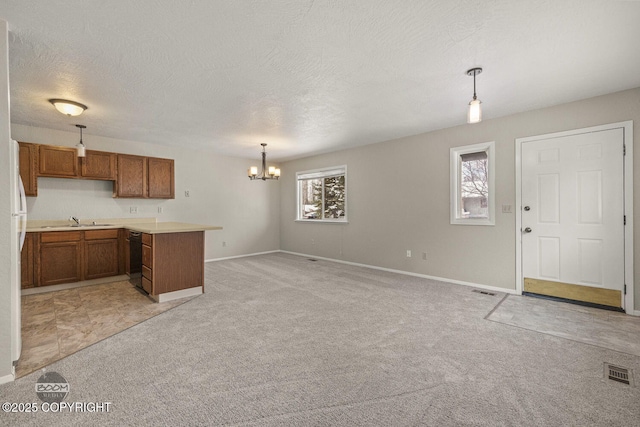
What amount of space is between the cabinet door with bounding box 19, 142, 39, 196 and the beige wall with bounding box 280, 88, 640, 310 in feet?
16.4

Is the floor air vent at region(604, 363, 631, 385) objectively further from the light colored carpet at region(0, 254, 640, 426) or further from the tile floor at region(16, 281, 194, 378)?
the tile floor at region(16, 281, 194, 378)

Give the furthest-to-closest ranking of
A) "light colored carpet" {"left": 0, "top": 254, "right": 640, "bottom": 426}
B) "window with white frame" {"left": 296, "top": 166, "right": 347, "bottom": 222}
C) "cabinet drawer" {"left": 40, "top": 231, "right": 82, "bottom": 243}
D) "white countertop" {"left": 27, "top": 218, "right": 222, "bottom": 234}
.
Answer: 1. "window with white frame" {"left": 296, "top": 166, "right": 347, "bottom": 222}
2. "cabinet drawer" {"left": 40, "top": 231, "right": 82, "bottom": 243}
3. "white countertop" {"left": 27, "top": 218, "right": 222, "bottom": 234}
4. "light colored carpet" {"left": 0, "top": 254, "right": 640, "bottom": 426}

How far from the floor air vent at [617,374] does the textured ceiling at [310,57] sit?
2.57 metres

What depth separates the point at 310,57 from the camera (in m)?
2.50

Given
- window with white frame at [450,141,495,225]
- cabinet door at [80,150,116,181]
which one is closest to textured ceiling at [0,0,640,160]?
window with white frame at [450,141,495,225]

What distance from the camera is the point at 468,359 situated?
7.41ft

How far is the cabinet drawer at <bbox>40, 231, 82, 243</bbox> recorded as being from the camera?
4066 millimetres

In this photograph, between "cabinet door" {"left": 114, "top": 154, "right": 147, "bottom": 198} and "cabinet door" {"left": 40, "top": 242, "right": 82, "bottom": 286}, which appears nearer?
"cabinet door" {"left": 40, "top": 242, "right": 82, "bottom": 286}

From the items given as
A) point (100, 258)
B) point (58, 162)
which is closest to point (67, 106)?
point (58, 162)

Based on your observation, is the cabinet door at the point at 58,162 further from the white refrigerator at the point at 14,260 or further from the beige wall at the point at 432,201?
the beige wall at the point at 432,201

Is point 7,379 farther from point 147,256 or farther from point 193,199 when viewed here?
point 193,199

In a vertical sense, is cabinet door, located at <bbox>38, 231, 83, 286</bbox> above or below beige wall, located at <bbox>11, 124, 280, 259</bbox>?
below

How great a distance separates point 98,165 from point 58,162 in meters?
0.50

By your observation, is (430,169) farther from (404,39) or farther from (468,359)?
(468,359)
